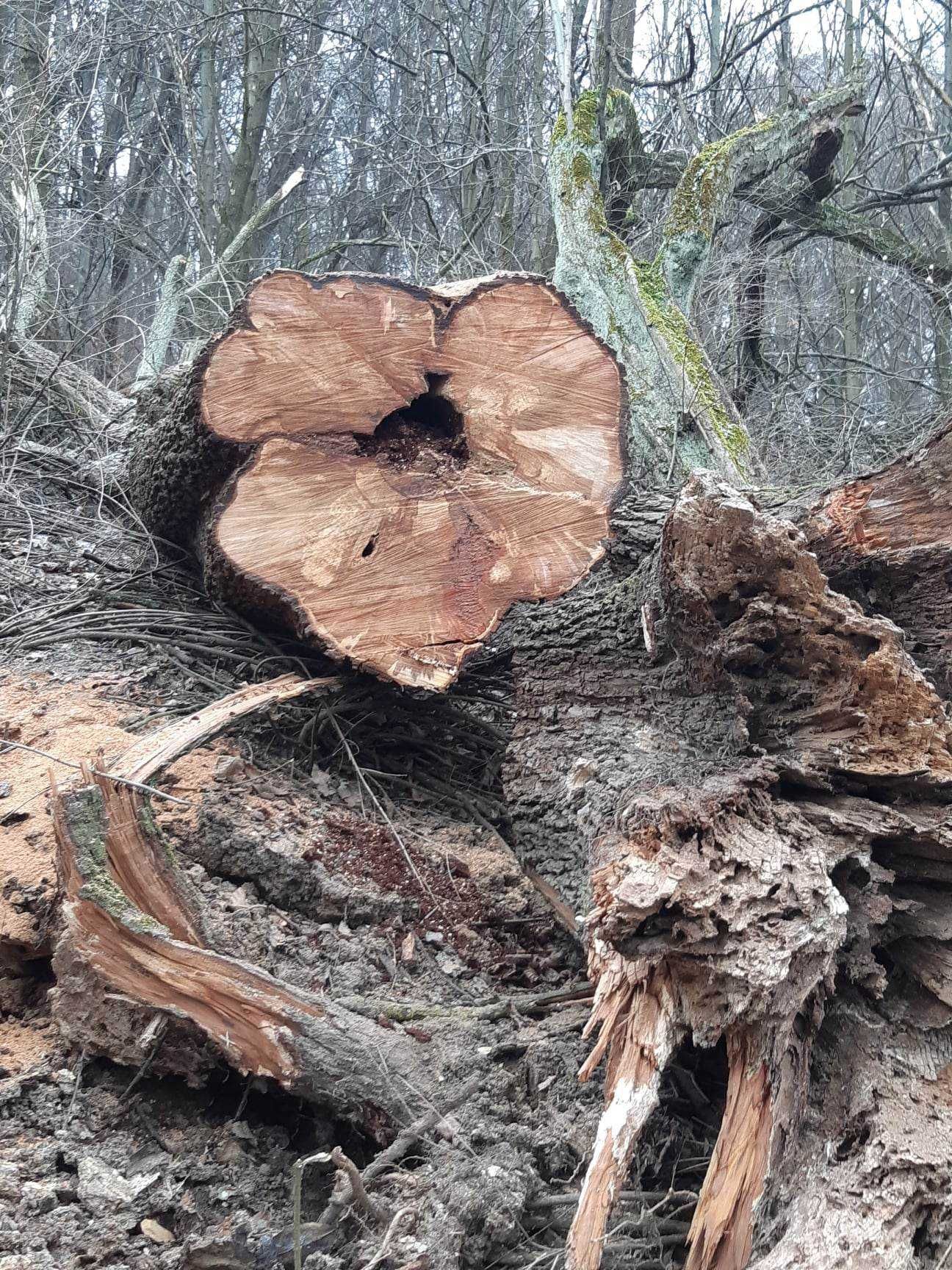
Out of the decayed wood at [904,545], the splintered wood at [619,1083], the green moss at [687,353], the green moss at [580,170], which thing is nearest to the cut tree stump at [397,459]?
the decayed wood at [904,545]

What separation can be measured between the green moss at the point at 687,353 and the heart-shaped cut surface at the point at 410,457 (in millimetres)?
1617

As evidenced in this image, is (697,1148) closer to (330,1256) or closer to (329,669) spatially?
(330,1256)

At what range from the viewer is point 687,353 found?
4.42 m

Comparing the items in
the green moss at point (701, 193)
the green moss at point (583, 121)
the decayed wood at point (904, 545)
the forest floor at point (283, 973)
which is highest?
the green moss at point (583, 121)

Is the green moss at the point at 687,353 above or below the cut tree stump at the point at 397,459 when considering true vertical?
above

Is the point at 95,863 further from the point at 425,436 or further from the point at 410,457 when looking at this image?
the point at 425,436

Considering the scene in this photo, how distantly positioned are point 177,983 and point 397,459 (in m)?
1.53

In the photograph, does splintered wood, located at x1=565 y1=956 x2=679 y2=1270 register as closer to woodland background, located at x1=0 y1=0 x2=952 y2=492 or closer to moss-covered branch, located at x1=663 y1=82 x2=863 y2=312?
woodland background, located at x1=0 y1=0 x2=952 y2=492

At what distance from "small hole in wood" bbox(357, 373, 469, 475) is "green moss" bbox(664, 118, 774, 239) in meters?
2.80

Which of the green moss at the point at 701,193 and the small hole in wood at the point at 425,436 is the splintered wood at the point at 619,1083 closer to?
the small hole in wood at the point at 425,436

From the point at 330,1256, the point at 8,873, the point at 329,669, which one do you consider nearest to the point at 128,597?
the point at 329,669

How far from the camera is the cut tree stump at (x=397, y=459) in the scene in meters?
2.43

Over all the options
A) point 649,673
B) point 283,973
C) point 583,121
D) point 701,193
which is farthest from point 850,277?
point 283,973

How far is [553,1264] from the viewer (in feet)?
4.18
